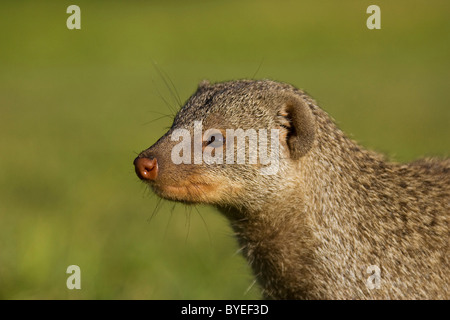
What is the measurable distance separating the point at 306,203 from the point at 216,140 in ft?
2.30

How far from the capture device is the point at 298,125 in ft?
15.5

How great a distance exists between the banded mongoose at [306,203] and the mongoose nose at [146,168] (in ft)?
0.15

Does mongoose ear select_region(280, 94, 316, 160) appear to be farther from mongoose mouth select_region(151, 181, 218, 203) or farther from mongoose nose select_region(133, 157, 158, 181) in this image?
mongoose nose select_region(133, 157, 158, 181)

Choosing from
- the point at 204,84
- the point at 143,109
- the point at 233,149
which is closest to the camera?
the point at 233,149

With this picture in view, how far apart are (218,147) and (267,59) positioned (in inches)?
837

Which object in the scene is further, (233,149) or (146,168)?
(233,149)

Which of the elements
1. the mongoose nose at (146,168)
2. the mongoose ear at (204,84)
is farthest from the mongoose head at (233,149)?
the mongoose ear at (204,84)

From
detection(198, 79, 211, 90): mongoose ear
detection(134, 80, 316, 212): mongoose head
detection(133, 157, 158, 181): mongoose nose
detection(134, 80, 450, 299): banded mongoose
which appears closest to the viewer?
detection(133, 157, 158, 181): mongoose nose

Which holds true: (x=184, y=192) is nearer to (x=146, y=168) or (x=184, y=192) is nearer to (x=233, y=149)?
(x=146, y=168)

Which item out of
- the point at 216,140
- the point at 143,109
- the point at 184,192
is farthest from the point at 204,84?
the point at 143,109

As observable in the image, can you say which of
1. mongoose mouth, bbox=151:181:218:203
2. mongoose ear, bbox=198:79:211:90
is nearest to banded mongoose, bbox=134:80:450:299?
mongoose mouth, bbox=151:181:218:203

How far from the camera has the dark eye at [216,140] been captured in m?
4.73

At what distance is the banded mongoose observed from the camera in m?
4.68

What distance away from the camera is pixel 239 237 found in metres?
5.09
